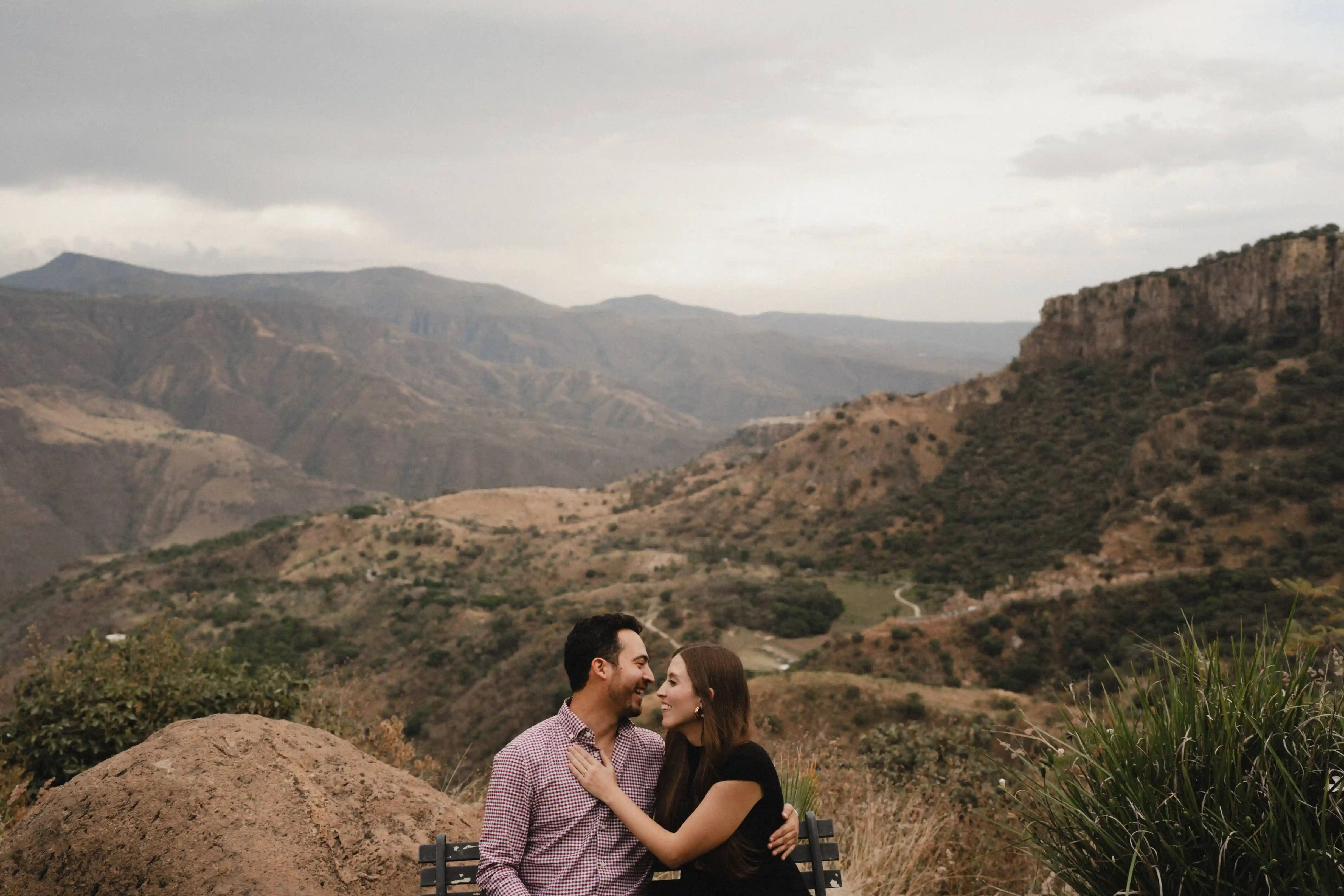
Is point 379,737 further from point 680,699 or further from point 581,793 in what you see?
point 680,699

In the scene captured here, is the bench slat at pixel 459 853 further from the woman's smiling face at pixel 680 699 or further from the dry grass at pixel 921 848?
the dry grass at pixel 921 848

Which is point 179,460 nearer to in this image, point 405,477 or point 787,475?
point 405,477

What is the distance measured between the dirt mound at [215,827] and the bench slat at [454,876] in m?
0.88

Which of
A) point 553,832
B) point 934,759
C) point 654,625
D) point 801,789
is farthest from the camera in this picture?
point 654,625

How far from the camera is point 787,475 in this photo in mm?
54969

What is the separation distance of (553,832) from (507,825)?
197 millimetres

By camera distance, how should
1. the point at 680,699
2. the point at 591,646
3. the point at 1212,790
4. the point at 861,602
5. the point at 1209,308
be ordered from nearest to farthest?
1. the point at 1212,790
2. the point at 680,699
3. the point at 591,646
4. the point at 861,602
5. the point at 1209,308

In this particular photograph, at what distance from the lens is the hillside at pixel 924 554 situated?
87.3 feet

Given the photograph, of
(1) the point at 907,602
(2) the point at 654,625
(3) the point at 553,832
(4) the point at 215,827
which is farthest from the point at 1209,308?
(4) the point at 215,827

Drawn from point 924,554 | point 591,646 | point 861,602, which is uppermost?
point 591,646

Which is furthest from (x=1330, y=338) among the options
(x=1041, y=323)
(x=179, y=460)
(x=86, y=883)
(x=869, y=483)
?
(x=179, y=460)

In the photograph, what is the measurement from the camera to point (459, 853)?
12.0 feet

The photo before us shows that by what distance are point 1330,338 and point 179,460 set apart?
137m

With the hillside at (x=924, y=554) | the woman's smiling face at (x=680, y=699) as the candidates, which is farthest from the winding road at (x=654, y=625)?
the woman's smiling face at (x=680, y=699)
